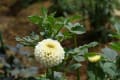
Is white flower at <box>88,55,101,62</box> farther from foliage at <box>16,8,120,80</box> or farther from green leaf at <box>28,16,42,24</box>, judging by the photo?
green leaf at <box>28,16,42,24</box>

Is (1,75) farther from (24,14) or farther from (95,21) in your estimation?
(24,14)

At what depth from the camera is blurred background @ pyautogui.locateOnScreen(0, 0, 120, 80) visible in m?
2.75

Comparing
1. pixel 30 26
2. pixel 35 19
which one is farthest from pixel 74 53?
pixel 30 26

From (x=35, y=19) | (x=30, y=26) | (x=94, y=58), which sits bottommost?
(x=30, y=26)

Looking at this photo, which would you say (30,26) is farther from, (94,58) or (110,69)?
(94,58)

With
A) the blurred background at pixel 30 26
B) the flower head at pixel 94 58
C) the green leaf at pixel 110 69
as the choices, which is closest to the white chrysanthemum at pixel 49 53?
the flower head at pixel 94 58

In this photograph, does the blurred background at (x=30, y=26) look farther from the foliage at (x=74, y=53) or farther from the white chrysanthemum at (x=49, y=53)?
the white chrysanthemum at (x=49, y=53)

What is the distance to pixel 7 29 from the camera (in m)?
4.84

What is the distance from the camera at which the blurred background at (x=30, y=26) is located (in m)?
2.75

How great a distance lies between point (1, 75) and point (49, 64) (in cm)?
84

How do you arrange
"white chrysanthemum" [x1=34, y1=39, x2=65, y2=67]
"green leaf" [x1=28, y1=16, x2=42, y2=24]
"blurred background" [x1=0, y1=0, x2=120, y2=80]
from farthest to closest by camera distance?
1. "blurred background" [x1=0, y1=0, x2=120, y2=80]
2. "green leaf" [x1=28, y1=16, x2=42, y2=24]
3. "white chrysanthemum" [x1=34, y1=39, x2=65, y2=67]

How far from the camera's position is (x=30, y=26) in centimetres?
480

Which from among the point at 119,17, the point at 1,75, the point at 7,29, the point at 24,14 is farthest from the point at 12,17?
the point at 1,75

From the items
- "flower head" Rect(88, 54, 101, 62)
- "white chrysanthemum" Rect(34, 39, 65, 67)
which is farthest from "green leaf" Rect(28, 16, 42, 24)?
"flower head" Rect(88, 54, 101, 62)
